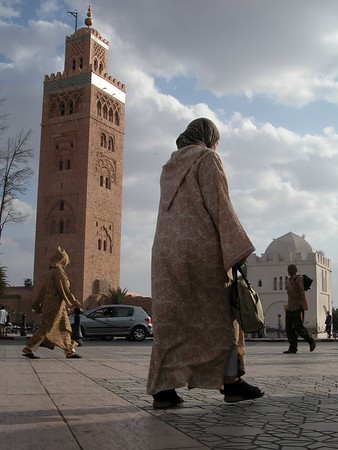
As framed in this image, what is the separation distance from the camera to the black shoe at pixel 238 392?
3582 millimetres

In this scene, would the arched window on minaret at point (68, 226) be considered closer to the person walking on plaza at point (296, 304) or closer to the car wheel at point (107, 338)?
the car wheel at point (107, 338)

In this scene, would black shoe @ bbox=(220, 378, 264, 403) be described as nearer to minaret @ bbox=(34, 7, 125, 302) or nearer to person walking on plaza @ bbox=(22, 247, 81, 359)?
person walking on plaza @ bbox=(22, 247, 81, 359)

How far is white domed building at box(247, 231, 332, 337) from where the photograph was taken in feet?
175

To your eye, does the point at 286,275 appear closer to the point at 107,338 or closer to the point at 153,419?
the point at 107,338

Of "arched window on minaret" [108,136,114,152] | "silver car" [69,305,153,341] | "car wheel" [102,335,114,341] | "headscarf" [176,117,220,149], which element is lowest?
"car wheel" [102,335,114,341]

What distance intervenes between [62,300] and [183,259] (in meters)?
5.55

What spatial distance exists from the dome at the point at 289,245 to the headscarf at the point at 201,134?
53.9m

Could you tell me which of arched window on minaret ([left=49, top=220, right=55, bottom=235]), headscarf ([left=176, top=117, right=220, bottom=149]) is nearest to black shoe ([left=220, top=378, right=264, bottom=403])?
headscarf ([left=176, top=117, right=220, bottom=149])

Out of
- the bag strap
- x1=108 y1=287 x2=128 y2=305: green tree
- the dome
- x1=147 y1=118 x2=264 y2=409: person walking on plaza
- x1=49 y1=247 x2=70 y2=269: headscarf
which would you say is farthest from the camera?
the dome

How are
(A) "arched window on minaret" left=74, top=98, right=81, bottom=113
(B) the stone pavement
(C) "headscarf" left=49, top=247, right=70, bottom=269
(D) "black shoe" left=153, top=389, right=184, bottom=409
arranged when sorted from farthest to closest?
(A) "arched window on minaret" left=74, top=98, right=81, bottom=113, (C) "headscarf" left=49, top=247, right=70, bottom=269, (D) "black shoe" left=153, top=389, right=184, bottom=409, (B) the stone pavement

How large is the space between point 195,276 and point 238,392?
0.73m

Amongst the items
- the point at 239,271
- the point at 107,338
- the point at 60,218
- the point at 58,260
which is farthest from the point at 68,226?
the point at 239,271

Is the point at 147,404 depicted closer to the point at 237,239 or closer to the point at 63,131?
the point at 237,239

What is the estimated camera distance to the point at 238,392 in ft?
11.8
